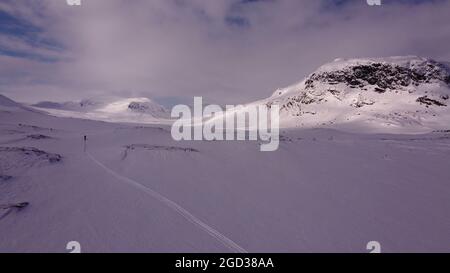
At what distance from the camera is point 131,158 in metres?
16.1

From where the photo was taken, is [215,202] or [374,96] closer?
[215,202]

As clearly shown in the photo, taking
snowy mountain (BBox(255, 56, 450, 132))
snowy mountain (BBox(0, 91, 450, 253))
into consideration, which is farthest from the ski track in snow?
snowy mountain (BBox(255, 56, 450, 132))

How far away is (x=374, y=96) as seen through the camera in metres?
95.6

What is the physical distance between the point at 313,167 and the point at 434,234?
744cm

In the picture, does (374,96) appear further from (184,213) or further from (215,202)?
(184,213)

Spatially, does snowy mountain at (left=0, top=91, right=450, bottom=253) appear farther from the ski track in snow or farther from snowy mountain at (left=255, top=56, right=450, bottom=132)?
snowy mountain at (left=255, top=56, right=450, bottom=132)

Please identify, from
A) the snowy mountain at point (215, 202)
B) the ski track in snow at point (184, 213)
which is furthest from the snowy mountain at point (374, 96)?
the ski track in snow at point (184, 213)

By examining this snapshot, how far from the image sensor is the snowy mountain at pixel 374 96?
7506cm

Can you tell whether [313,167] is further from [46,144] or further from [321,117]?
[321,117]

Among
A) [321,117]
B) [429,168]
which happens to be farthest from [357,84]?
[429,168]

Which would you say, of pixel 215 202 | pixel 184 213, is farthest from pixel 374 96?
pixel 184 213

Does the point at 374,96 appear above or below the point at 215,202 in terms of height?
above

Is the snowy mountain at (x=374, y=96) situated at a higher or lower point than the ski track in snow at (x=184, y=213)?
higher

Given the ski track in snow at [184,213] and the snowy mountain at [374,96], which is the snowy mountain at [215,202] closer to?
the ski track in snow at [184,213]
